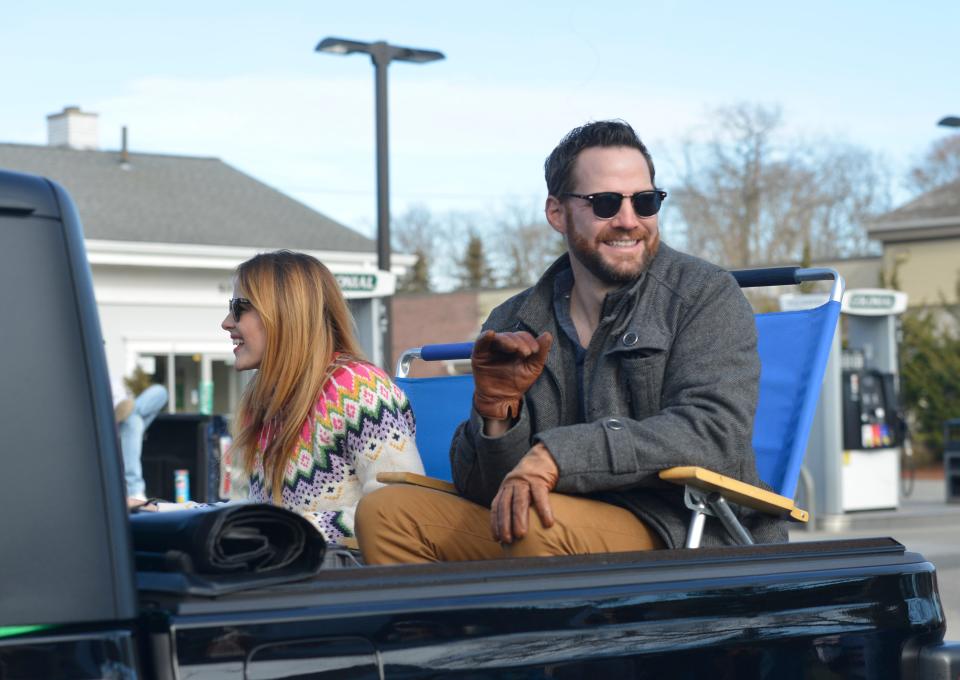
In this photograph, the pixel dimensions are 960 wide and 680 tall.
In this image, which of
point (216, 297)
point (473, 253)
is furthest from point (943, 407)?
point (473, 253)

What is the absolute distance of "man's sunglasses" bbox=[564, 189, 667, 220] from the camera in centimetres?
350

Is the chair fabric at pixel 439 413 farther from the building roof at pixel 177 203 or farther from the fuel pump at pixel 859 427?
the building roof at pixel 177 203

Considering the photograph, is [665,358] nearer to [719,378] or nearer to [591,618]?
[719,378]

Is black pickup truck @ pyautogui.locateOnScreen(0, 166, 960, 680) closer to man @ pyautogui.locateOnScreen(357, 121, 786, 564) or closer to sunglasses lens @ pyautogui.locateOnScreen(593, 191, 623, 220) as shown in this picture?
man @ pyautogui.locateOnScreen(357, 121, 786, 564)

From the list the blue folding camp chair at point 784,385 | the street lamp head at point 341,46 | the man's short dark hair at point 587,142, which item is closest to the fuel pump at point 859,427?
the street lamp head at point 341,46

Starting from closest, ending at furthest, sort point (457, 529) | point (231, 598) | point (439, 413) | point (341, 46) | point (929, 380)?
point (231, 598) → point (457, 529) → point (439, 413) → point (341, 46) → point (929, 380)

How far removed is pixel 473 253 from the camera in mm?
70812

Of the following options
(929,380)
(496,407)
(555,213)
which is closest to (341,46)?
(555,213)

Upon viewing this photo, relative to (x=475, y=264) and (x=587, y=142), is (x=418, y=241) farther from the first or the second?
(x=587, y=142)

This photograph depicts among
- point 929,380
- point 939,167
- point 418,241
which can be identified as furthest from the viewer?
point 418,241

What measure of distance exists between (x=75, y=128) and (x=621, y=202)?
34213mm

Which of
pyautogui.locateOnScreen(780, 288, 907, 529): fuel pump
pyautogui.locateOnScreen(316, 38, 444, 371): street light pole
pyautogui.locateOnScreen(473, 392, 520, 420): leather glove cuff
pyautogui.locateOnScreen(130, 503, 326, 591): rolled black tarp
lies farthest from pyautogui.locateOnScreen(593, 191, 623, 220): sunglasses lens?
pyautogui.locateOnScreen(316, 38, 444, 371): street light pole

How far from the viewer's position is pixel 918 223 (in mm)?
37656

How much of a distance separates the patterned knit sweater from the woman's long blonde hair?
0.11ft
